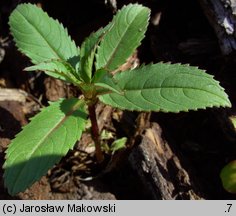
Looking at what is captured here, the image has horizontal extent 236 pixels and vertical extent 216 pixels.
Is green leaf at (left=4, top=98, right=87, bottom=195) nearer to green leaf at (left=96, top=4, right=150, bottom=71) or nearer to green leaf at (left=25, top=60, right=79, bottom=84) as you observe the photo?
green leaf at (left=25, top=60, right=79, bottom=84)

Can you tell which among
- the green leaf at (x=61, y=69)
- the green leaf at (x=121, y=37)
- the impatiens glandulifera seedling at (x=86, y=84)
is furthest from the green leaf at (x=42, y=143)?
the green leaf at (x=121, y=37)

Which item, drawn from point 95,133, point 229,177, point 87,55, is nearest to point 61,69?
point 87,55

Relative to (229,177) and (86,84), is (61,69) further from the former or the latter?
(229,177)

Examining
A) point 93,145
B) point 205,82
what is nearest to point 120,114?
point 93,145

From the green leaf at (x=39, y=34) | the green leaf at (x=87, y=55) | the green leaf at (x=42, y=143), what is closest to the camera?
the green leaf at (x=42, y=143)

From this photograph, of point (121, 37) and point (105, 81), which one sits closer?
point (105, 81)

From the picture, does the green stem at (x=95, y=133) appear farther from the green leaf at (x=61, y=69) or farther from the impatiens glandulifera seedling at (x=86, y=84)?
the green leaf at (x=61, y=69)

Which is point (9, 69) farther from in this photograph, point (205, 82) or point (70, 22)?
point (205, 82)
